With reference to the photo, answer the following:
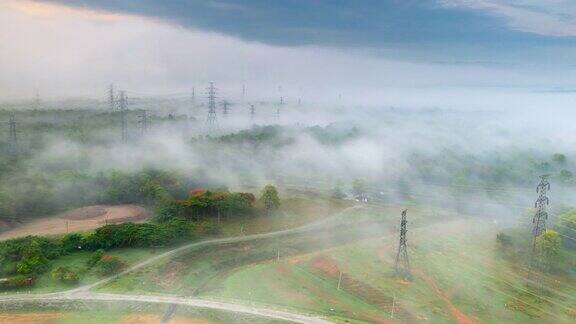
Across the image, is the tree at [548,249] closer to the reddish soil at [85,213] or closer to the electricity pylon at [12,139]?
the reddish soil at [85,213]

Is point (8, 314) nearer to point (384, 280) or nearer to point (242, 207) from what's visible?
point (242, 207)

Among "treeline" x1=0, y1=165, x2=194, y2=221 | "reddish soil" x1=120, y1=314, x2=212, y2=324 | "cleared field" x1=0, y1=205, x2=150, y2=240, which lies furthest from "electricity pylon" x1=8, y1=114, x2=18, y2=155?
"reddish soil" x1=120, y1=314, x2=212, y2=324

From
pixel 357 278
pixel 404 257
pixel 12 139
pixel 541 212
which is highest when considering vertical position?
pixel 12 139

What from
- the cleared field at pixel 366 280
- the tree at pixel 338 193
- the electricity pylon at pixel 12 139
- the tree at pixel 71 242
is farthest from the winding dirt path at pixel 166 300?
the electricity pylon at pixel 12 139

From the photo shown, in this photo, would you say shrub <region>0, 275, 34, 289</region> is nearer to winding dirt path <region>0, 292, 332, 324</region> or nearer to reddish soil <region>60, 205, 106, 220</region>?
winding dirt path <region>0, 292, 332, 324</region>

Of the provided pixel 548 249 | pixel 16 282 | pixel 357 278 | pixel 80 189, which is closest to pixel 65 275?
pixel 16 282

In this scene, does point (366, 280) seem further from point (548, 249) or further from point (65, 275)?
point (65, 275)
